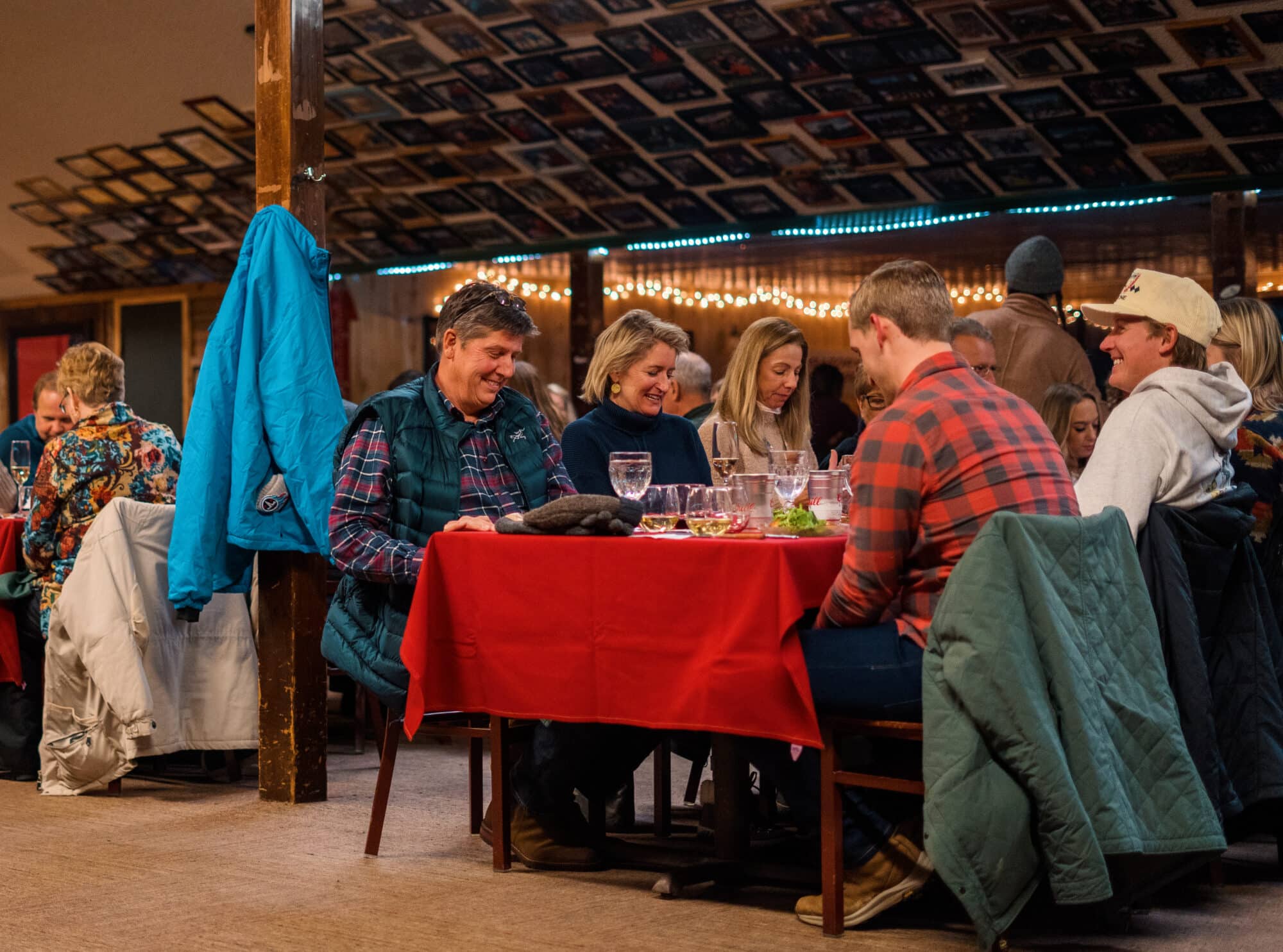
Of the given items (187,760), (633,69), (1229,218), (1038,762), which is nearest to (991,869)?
(1038,762)

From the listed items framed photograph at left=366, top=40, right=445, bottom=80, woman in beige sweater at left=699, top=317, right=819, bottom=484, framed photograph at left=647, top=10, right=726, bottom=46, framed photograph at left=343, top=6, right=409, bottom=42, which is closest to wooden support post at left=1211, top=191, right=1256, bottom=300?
framed photograph at left=647, top=10, right=726, bottom=46

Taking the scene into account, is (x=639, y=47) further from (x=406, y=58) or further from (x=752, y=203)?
(x=406, y=58)

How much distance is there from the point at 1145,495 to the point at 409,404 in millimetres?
1812

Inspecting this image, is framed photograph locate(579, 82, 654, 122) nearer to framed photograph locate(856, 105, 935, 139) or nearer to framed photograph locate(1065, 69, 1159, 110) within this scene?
framed photograph locate(856, 105, 935, 139)

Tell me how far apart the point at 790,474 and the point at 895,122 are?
4.37 meters

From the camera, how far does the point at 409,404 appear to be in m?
4.04

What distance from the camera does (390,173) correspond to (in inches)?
370

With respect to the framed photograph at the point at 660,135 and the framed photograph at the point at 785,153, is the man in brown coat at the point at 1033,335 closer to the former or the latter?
the framed photograph at the point at 785,153

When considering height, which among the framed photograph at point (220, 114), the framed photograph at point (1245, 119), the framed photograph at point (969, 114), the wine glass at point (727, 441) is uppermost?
the framed photograph at point (220, 114)

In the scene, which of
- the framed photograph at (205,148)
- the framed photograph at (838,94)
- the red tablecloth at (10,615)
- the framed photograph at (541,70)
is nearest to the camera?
the red tablecloth at (10,615)

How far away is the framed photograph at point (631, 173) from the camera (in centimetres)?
855

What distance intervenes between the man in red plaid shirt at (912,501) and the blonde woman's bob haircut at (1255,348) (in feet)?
4.81

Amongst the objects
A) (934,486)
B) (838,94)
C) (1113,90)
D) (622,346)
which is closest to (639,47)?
(838,94)

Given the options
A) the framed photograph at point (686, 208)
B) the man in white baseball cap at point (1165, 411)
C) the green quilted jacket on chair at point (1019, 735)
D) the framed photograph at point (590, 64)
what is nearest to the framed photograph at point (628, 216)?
the framed photograph at point (686, 208)
